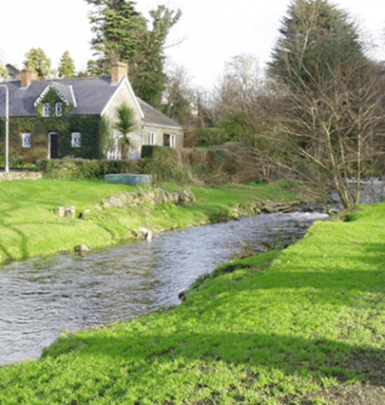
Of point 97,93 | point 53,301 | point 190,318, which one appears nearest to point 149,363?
point 190,318

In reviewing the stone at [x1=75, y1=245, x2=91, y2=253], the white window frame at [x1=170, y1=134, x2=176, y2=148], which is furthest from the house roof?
the stone at [x1=75, y1=245, x2=91, y2=253]

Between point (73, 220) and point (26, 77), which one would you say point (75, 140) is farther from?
point (73, 220)

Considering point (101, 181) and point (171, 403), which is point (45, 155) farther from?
point (171, 403)

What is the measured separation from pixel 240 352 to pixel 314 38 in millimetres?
43193

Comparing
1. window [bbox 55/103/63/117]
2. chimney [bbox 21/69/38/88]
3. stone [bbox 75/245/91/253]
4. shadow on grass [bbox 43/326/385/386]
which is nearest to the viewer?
shadow on grass [bbox 43/326/385/386]

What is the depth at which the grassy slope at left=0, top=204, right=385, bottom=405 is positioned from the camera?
5.78 m

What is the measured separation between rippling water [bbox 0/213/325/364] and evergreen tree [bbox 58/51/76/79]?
64.8 meters

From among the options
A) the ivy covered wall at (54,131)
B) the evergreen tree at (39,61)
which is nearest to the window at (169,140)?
the ivy covered wall at (54,131)

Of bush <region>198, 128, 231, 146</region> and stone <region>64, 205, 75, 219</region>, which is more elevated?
bush <region>198, 128, 231, 146</region>

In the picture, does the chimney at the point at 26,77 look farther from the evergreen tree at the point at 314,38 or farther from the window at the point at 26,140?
the evergreen tree at the point at 314,38

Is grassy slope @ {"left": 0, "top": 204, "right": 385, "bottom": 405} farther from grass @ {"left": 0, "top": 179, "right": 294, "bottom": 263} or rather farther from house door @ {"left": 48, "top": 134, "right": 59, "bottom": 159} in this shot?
house door @ {"left": 48, "top": 134, "right": 59, "bottom": 159}

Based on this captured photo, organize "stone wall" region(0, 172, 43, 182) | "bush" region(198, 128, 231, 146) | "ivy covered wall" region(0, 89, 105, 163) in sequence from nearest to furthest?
"stone wall" region(0, 172, 43, 182)
"ivy covered wall" region(0, 89, 105, 163)
"bush" region(198, 128, 231, 146)

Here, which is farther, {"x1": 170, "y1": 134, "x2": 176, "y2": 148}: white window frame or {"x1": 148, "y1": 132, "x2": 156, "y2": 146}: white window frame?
{"x1": 170, "y1": 134, "x2": 176, "y2": 148}: white window frame

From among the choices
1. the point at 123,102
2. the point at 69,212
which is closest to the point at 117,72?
the point at 123,102
